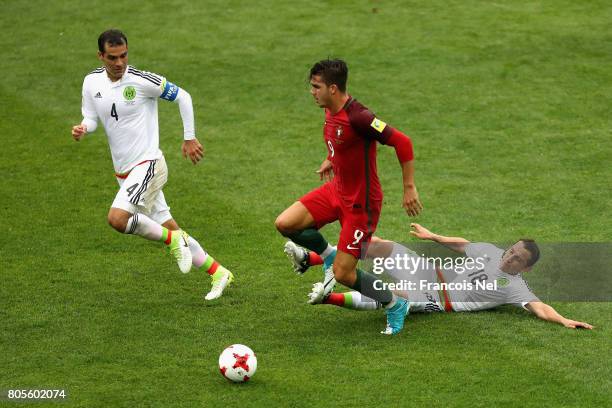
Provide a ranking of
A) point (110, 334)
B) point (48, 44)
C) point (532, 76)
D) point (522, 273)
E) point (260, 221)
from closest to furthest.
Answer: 1. point (110, 334)
2. point (522, 273)
3. point (260, 221)
4. point (532, 76)
5. point (48, 44)

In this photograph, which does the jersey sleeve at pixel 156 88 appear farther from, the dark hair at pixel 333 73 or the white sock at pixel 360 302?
the white sock at pixel 360 302

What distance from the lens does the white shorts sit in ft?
34.0

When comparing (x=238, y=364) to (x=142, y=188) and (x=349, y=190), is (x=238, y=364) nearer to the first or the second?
(x=349, y=190)

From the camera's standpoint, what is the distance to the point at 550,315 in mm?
9820

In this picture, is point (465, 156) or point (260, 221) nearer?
point (260, 221)

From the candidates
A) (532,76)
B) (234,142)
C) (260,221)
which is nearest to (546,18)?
(532,76)

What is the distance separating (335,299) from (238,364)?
1666 millimetres

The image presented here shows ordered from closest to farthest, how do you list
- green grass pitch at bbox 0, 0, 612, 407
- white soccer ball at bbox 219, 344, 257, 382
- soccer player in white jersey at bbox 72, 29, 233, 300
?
white soccer ball at bbox 219, 344, 257, 382
green grass pitch at bbox 0, 0, 612, 407
soccer player in white jersey at bbox 72, 29, 233, 300

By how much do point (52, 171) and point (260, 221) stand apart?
345cm

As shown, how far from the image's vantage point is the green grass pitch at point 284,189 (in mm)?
8773

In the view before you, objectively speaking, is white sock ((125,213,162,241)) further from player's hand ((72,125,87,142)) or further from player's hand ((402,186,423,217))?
player's hand ((402,186,423,217))

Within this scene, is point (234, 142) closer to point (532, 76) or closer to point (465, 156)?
point (465, 156)

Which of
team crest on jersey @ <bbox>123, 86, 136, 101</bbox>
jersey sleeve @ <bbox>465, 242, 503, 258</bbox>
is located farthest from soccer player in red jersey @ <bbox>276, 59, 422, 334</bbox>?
team crest on jersey @ <bbox>123, 86, 136, 101</bbox>

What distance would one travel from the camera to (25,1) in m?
21.1
